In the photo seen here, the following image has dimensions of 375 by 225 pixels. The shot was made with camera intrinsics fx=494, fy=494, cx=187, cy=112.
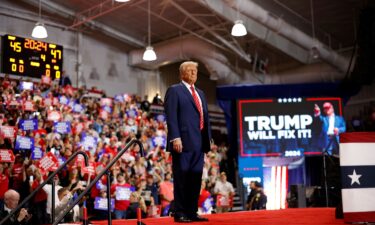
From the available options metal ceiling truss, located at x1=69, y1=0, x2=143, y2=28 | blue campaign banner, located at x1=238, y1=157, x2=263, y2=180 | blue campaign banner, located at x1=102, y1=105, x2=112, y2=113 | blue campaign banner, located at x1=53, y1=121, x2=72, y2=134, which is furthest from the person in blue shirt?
blue campaign banner, located at x1=53, y1=121, x2=72, y2=134

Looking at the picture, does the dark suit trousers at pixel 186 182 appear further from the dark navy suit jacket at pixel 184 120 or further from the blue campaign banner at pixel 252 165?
the blue campaign banner at pixel 252 165

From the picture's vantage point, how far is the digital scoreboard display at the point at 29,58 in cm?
1579

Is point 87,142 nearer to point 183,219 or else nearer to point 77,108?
point 77,108

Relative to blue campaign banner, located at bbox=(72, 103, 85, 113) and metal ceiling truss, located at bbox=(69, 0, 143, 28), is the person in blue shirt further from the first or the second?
blue campaign banner, located at bbox=(72, 103, 85, 113)

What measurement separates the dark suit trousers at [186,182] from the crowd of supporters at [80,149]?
116 inches

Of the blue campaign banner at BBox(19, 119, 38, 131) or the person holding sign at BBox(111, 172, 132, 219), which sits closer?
the person holding sign at BBox(111, 172, 132, 219)

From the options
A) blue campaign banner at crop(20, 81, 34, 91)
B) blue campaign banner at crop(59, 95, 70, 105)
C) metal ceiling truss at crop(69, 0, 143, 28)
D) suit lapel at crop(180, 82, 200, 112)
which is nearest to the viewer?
suit lapel at crop(180, 82, 200, 112)

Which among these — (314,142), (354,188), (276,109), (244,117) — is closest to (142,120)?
(244,117)

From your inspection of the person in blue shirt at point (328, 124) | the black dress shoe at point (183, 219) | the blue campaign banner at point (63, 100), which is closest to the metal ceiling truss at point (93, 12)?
the blue campaign banner at point (63, 100)

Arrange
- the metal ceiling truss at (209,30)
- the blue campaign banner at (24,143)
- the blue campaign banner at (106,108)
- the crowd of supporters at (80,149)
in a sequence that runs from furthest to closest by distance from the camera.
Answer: the metal ceiling truss at (209,30), the blue campaign banner at (106,108), the blue campaign banner at (24,143), the crowd of supporters at (80,149)

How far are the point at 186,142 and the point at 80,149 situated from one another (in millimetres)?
5164

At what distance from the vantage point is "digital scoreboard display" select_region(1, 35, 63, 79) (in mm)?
15791

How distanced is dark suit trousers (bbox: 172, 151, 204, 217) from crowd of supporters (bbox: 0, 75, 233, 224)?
294 centimetres

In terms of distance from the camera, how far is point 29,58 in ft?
53.1
